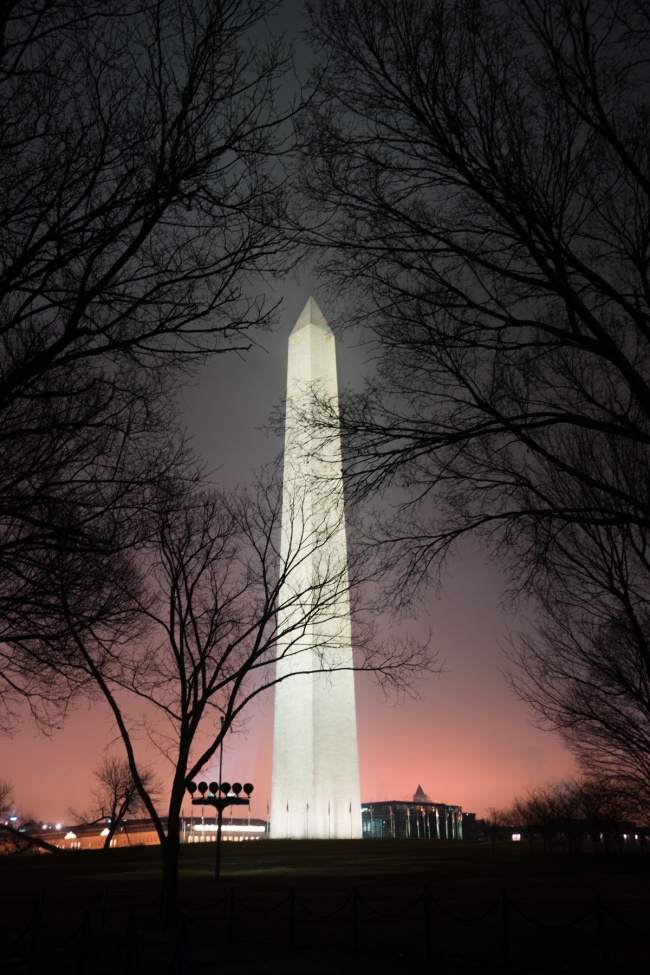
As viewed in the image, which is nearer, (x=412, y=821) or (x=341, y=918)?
(x=341, y=918)

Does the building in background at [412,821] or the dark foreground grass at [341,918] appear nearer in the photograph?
the dark foreground grass at [341,918]

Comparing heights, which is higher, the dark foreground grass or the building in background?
the building in background

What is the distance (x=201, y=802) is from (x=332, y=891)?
7.63 meters

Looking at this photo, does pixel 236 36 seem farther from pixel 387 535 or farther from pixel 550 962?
pixel 550 962

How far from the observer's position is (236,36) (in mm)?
6133

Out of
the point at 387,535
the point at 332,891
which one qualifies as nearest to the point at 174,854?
the point at 332,891

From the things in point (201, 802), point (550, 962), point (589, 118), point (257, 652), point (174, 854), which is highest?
point (589, 118)

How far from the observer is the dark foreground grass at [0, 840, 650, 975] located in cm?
1092

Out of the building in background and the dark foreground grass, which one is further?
the building in background

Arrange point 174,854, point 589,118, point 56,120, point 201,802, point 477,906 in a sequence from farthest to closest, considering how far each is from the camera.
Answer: point 201,802 < point 477,906 < point 174,854 < point 589,118 < point 56,120

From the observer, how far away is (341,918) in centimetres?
1517

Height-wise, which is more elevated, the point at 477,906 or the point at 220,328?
the point at 220,328

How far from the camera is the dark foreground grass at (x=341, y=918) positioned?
35.8 feet

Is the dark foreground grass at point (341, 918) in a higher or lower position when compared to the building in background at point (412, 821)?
lower
